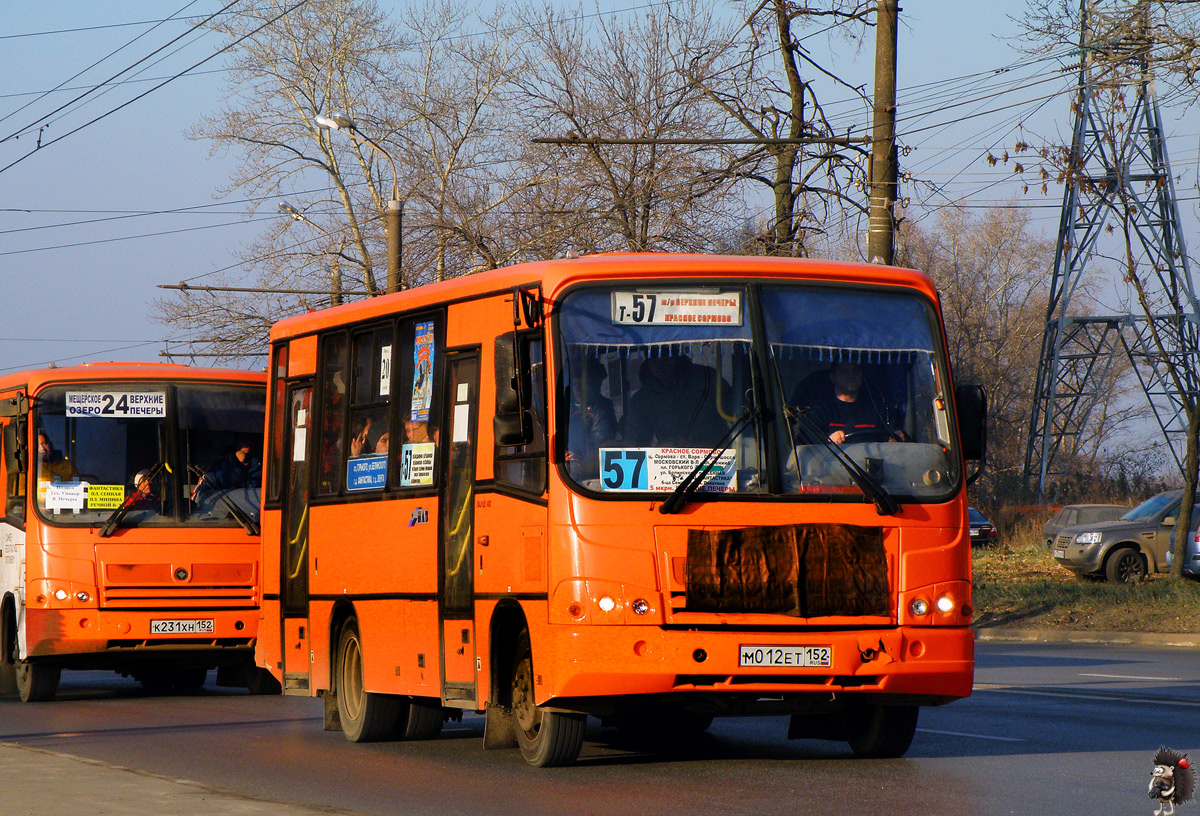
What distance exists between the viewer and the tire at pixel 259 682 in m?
18.5

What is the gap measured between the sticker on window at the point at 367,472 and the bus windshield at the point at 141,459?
4619 millimetres

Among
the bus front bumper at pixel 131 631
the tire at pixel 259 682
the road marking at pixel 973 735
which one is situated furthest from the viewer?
the tire at pixel 259 682

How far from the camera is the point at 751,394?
1015cm

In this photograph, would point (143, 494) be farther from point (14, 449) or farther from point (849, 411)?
point (849, 411)

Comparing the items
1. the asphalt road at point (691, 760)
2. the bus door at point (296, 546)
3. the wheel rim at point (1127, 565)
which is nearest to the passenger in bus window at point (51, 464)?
the asphalt road at point (691, 760)

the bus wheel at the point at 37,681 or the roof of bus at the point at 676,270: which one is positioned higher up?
the roof of bus at the point at 676,270

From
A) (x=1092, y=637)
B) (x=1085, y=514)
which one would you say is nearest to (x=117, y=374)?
(x=1092, y=637)

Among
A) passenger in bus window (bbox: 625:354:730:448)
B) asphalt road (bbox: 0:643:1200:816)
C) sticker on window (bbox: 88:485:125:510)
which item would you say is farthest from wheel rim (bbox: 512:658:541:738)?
sticker on window (bbox: 88:485:125:510)

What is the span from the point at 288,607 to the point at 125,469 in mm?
3869

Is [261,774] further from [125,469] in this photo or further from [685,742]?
[125,469]

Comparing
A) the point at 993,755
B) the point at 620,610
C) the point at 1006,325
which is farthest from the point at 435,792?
the point at 1006,325

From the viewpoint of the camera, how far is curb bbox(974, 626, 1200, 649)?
23.6 metres

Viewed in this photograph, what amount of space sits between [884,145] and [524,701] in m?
10.6

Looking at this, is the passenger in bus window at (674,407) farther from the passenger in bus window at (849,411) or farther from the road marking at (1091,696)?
the road marking at (1091,696)
